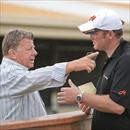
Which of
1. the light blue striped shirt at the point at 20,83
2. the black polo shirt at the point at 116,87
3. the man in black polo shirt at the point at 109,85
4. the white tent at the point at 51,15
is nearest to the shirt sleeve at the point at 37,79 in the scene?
the light blue striped shirt at the point at 20,83

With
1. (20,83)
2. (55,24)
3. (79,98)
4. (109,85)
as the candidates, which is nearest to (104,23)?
(109,85)

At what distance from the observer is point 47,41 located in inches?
418

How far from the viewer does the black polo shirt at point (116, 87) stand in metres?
3.01

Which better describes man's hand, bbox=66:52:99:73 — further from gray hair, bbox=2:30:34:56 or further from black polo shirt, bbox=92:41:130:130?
gray hair, bbox=2:30:34:56

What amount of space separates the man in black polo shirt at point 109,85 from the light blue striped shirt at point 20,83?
116 millimetres

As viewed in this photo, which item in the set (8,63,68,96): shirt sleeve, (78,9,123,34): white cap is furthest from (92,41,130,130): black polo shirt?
(8,63,68,96): shirt sleeve

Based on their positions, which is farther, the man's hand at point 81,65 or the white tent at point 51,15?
the white tent at point 51,15

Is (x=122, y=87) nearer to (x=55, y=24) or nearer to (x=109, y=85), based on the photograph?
(x=109, y=85)

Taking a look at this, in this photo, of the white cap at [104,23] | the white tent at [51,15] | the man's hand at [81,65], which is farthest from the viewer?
the white tent at [51,15]

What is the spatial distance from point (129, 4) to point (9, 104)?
7.78m

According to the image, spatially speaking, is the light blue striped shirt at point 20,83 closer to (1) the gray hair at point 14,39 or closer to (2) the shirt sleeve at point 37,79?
(2) the shirt sleeve at point 37,79

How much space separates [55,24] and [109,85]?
279 inches

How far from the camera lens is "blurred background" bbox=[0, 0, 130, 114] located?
381 inches

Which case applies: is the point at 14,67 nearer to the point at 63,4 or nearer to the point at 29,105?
the point at 29,105
